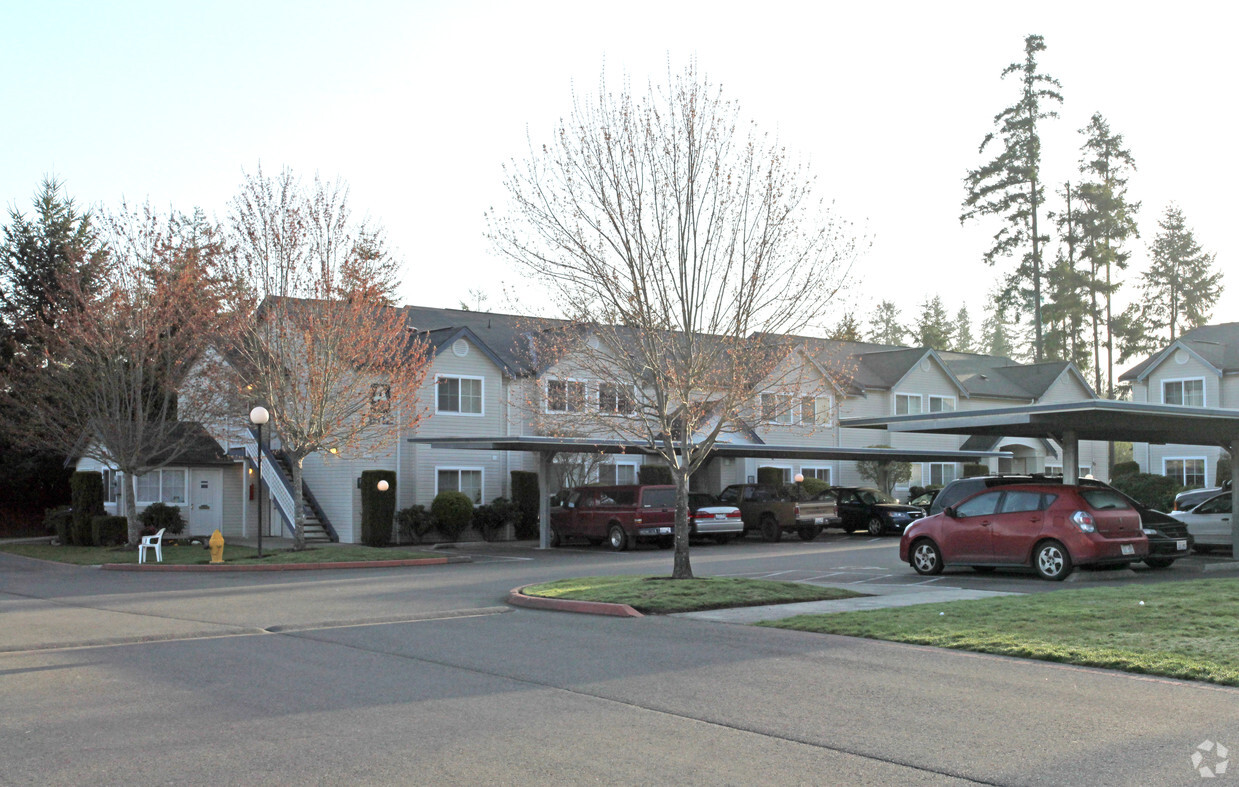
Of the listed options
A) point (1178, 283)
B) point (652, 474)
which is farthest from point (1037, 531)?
point (1178, 283)

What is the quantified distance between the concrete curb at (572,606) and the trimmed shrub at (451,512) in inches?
639

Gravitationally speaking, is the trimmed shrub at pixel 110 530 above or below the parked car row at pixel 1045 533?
below

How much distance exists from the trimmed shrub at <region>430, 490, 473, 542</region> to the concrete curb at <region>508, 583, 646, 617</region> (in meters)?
16.2

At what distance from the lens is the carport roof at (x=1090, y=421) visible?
19125 mm

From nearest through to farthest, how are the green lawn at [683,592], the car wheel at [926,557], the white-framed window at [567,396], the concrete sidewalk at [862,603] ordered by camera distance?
1. the concrete sidewalk at [862,603]
2. the green lawn at [683,592]
3. the white-framed window at [567,396]
4. the car wheel at [926,557]

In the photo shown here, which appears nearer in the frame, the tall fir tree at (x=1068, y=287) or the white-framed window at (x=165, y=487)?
the white-framed window at (x=165, y=487)

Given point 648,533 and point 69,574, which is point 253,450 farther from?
point 648,533

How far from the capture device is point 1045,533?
1791 cm

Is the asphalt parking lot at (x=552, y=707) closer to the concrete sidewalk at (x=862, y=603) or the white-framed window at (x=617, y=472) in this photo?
the concrete sidewalk at (x=862, y=603)

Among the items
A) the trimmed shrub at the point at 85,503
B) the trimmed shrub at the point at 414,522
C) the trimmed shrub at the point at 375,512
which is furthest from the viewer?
the trimmed shrub at the point at 85,503

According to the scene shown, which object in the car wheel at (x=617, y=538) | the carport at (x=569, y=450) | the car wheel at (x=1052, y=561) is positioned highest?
the carport at (x=569, y=450)

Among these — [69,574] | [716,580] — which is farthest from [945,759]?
[69,574]

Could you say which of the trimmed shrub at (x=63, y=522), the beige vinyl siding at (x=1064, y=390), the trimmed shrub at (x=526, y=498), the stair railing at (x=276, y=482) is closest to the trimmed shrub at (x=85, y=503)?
the trimmed shrub at (x=63, y=522)

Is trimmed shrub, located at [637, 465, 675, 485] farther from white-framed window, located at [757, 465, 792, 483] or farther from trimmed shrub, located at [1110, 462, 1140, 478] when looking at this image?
trimmed shrub, located at [1110, 462, 1140, 478]
